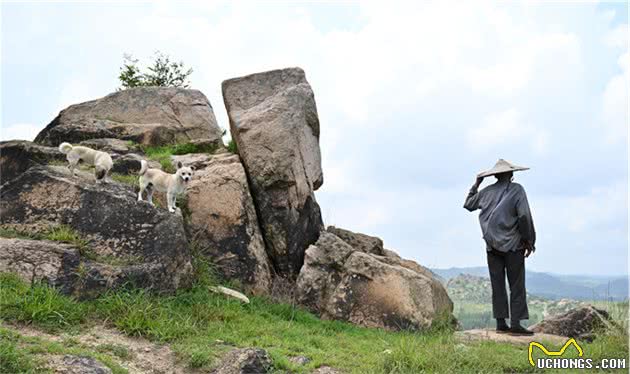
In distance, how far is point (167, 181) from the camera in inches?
482

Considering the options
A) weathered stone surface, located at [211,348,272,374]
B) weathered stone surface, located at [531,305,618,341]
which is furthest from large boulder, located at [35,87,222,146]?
weathered stone surface, located at [211,348,272,374]

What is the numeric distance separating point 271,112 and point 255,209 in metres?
2.34

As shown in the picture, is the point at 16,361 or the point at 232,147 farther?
the point at 232,147

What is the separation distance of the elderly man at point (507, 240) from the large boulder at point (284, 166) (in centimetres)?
425

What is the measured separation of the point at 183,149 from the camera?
16.6 m

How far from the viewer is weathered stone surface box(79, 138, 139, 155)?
51.4 ft

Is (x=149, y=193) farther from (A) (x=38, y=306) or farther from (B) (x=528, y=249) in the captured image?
(B) (x=528, y=249)

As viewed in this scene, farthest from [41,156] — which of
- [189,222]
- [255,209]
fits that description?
[255,209]

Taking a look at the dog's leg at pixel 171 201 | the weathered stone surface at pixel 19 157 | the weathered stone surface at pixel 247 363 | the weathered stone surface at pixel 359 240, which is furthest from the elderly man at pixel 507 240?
the weathered stone surface at pixel 19 157

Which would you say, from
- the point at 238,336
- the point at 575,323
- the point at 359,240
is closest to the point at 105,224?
the point at 238,336

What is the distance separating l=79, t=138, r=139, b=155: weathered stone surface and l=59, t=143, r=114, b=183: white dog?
335 cm

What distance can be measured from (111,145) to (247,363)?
977cm

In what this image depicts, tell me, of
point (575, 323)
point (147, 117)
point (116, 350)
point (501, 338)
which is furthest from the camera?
point (147, 117)

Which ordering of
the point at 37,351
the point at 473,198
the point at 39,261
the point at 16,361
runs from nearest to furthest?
the point at 16,361 → the point at 37,351 → the point at 39,261 → the point at 473,198
